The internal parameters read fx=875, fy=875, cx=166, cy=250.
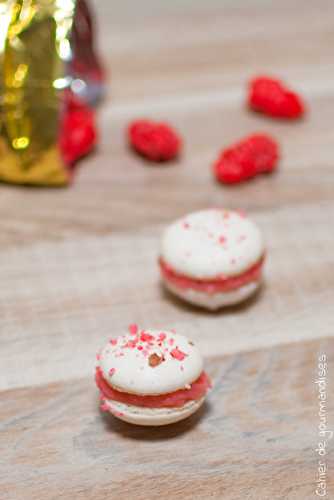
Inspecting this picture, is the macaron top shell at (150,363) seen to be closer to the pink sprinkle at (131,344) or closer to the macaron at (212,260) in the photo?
the pink sprinkle at (131,344)

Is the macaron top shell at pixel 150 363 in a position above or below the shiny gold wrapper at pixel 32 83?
below

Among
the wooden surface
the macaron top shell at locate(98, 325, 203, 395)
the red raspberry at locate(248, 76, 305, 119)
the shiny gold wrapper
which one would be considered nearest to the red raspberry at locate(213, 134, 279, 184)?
the wooden surface

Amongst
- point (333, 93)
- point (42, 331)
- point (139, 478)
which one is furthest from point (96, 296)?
point (333, 93)

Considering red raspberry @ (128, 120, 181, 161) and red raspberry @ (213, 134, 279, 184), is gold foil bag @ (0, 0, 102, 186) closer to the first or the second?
red raspberry @ (128, 120, 181, 161)

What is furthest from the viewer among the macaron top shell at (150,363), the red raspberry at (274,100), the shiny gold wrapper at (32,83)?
the red raspberry at (274,100)

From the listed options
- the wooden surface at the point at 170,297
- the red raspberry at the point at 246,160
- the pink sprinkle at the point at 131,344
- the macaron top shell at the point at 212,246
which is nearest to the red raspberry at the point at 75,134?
the wooden surface at the point at 170,297

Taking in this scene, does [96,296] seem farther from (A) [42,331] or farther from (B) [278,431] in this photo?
(B) [278,431]

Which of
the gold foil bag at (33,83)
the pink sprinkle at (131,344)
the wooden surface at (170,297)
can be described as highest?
the gold foil bag at (33,83)
